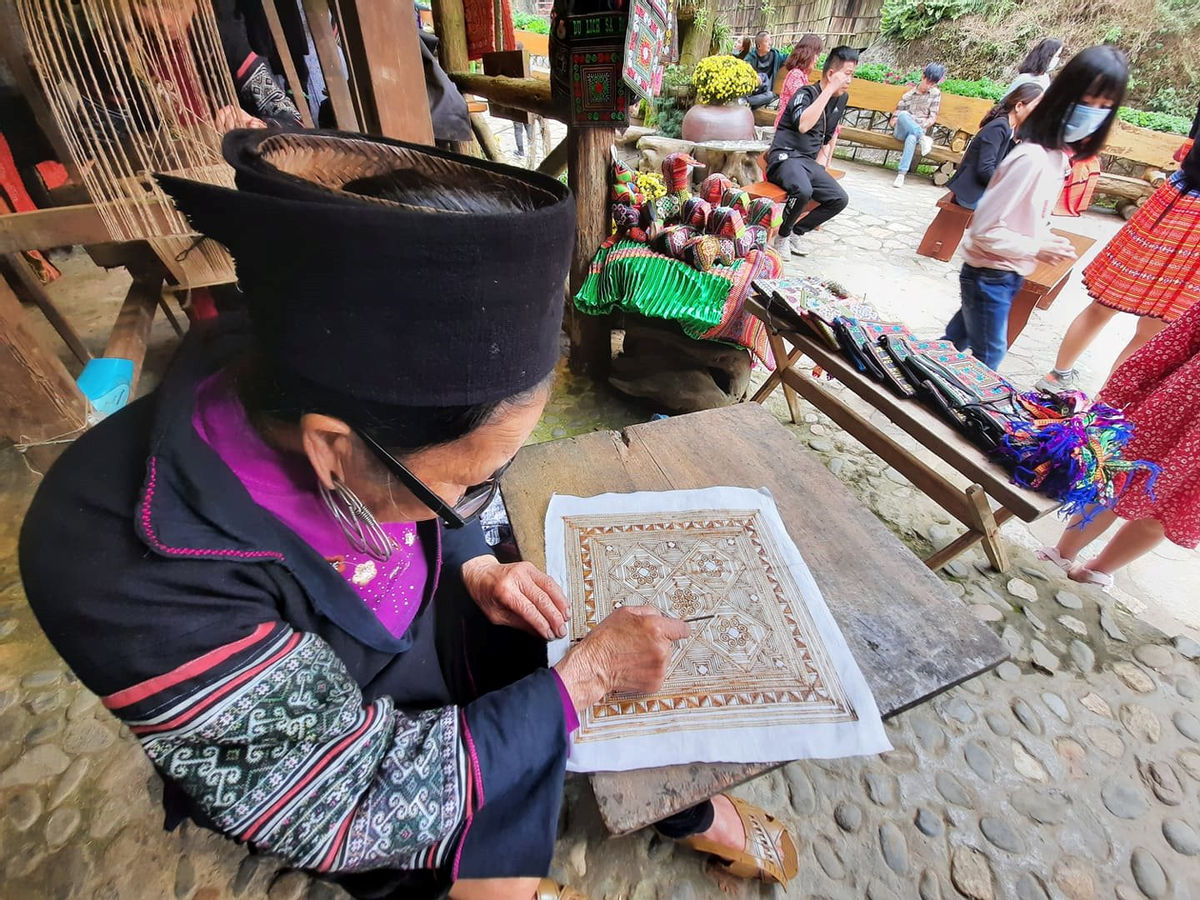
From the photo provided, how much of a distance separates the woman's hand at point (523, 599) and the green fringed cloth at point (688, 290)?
219 centimetres

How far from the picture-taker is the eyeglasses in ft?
2.49

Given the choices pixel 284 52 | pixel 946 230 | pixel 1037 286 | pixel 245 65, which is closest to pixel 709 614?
pixel 284 52

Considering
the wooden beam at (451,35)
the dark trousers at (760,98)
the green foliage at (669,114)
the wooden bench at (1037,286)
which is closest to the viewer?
the wooden bench at (1037,286)

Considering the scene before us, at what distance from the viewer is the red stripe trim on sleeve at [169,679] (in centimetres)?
66

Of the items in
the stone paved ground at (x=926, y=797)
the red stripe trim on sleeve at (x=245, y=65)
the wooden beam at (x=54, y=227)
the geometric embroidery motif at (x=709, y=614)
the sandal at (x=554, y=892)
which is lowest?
the stone paved ground at (x=926, y=797)

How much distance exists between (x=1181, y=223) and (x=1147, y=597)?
2.01 meters

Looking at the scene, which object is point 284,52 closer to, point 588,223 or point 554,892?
point 588,223

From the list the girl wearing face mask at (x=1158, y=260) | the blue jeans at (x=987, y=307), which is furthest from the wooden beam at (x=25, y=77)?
the blue jeans at (x=987, y=307)

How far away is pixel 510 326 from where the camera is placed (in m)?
0.72

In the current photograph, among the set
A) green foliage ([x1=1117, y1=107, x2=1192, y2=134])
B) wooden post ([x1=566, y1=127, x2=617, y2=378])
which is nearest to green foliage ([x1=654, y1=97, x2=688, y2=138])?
wooden post ([x1=566, y1=127, x2=617, y2=378])

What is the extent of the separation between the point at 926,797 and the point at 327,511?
6.75ft

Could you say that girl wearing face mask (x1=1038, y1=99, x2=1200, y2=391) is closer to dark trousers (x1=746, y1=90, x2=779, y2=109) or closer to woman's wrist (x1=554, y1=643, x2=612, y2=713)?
woman's wrist (x1=554, y1=643, x2=612, y2=713)

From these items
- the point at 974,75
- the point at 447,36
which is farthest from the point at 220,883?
the point at 974,75

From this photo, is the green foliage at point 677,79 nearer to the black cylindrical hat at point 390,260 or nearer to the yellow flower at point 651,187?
the yellow flower at point 651,187
